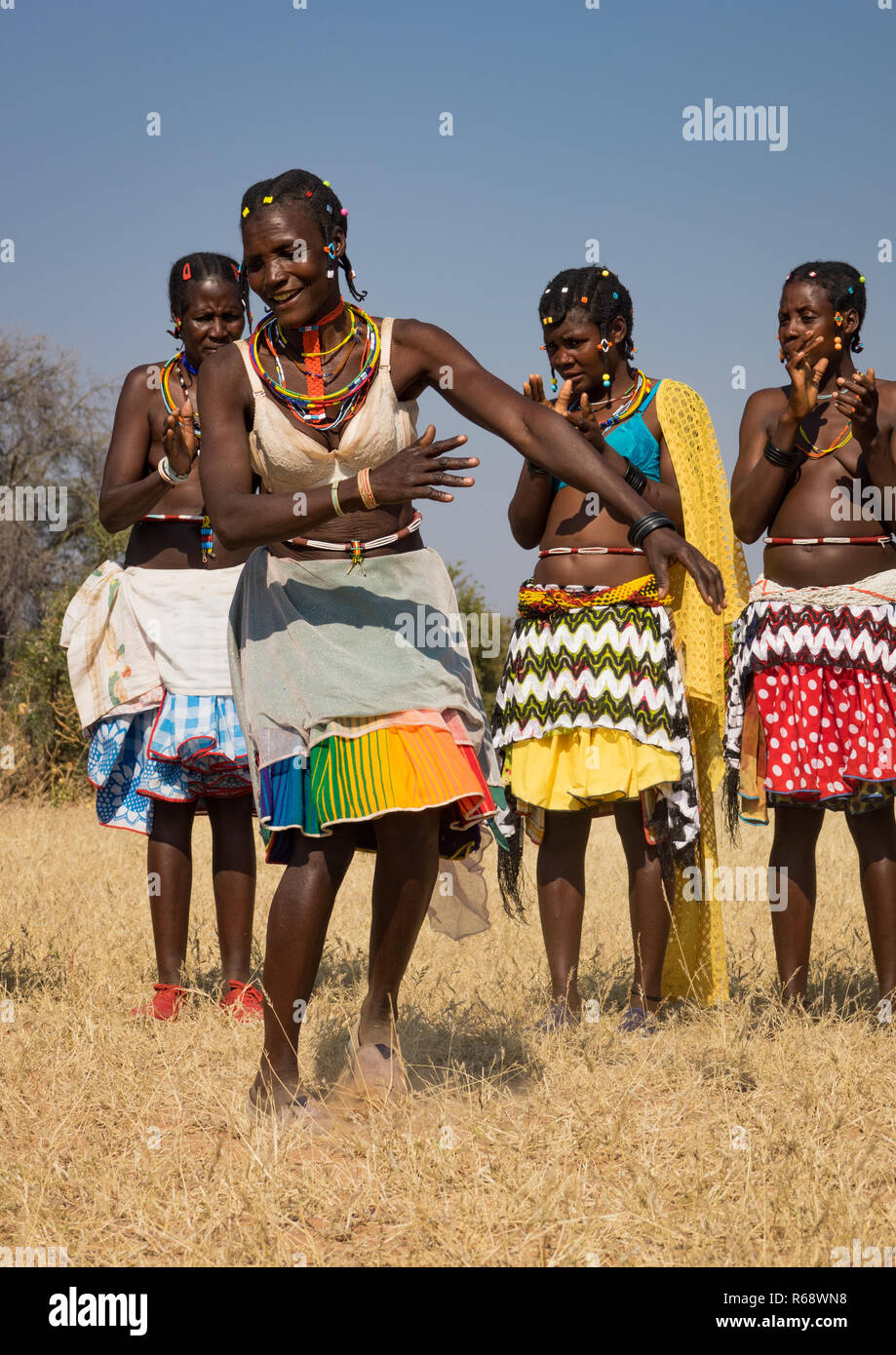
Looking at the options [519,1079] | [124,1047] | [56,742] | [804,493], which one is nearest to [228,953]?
[124,1047]

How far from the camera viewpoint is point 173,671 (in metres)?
4.91

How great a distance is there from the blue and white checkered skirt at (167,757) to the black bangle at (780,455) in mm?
2018

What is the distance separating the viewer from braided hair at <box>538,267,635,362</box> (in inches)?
184

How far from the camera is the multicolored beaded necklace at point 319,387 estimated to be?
3.39 metres

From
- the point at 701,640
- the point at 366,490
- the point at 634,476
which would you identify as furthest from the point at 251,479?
the point at 701,640

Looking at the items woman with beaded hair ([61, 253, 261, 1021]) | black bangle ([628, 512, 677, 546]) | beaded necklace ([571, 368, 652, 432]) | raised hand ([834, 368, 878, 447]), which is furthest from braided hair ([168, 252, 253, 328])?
black bangle ([628, 512, 677, 546])

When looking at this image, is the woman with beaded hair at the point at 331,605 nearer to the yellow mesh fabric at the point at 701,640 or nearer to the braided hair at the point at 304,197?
the braided hair at the point at 304,197

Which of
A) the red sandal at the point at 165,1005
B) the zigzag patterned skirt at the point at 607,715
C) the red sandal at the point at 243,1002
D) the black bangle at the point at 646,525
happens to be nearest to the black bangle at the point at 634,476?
the zigzag patterned skirt at the point at 607,715

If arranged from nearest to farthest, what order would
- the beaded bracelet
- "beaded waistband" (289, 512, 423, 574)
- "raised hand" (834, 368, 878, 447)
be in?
1. the beaded bracelet
2. "beaded waistband" (289, 512, 423, 574)
3. "raised hand" (834, 368, 878, 447)

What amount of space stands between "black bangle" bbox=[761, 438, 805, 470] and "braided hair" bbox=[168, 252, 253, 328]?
1.87 m

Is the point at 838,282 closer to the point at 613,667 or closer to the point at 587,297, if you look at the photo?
the point at 587,297

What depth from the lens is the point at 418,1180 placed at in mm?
3002

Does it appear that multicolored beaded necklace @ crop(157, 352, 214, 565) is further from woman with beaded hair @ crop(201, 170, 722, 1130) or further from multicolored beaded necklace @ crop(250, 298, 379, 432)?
multicolored beaded necklace @ crop(250, 298, 379, 432)

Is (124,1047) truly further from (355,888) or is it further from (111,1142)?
(355,888)
